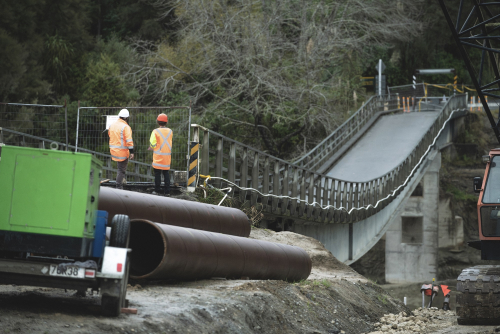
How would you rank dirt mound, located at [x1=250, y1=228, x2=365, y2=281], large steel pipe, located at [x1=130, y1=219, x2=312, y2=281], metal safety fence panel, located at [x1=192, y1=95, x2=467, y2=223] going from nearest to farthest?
large steel pipe, located at [x1=130, y1=219, x2=312, y2=281] → dirt mound, located at [x1=250, y1=228, x2=365, y2=281] → metal safety fence panel, located at [x1=192, y1=95, x2=467, y2=223]

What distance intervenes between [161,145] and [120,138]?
3.13 ft

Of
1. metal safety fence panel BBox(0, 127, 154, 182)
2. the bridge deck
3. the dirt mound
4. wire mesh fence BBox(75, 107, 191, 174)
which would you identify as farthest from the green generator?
the bridge deck

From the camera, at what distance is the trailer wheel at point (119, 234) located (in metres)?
7.53

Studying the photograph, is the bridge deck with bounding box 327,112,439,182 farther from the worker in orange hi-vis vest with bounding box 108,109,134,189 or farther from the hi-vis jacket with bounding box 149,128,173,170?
the worker in orange hi-vis vest with bounding box 108,109,134,189

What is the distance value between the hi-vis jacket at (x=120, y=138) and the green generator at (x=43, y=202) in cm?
624

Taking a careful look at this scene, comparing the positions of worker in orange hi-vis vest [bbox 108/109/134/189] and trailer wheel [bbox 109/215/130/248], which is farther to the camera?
worker in orange hi-vis vest [bbox 108/109/134/189]

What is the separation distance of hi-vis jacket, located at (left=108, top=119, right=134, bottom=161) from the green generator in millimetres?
6240

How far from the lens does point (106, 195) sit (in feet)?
32.5

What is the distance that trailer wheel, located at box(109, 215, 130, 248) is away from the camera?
24.7 feet

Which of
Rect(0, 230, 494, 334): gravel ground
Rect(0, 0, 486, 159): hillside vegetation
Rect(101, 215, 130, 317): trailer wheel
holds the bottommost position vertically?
Rect(0, 230, 494, 334): gravel ground

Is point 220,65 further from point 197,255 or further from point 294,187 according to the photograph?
point 197,255

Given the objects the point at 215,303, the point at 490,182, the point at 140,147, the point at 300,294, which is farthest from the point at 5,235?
the point at 140,147

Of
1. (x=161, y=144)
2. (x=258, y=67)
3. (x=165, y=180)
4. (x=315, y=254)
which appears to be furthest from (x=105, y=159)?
(x=258, y=67)

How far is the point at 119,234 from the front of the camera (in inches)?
298
